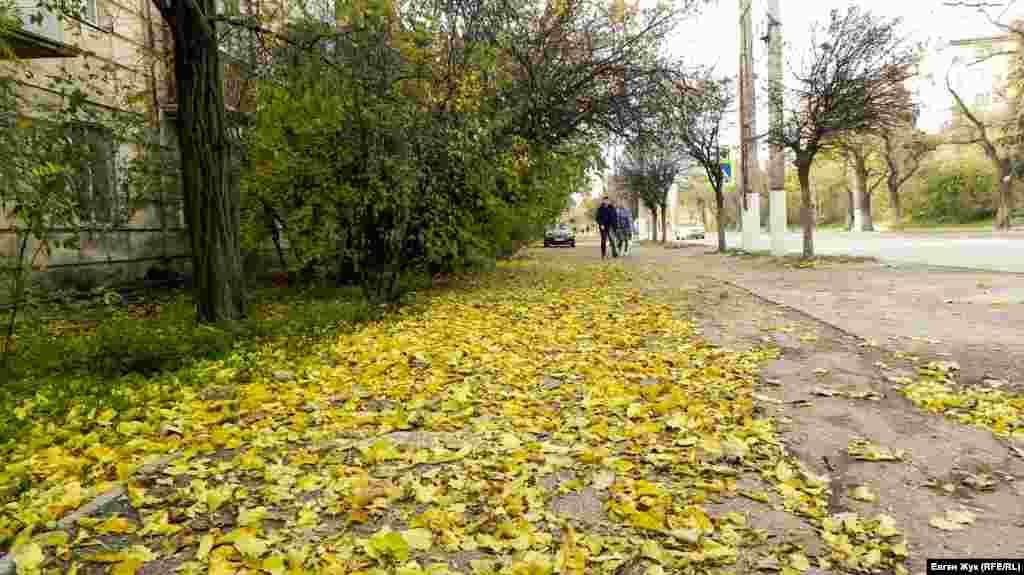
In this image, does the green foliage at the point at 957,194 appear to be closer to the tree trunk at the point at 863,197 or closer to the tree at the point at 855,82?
the tree trunk at the point at 863,197

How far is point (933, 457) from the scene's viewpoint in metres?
3.44

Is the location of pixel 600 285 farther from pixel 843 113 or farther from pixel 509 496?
pixel 509 496

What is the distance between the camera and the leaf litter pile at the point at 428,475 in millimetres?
2580

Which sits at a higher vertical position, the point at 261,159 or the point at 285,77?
the point at 285,77

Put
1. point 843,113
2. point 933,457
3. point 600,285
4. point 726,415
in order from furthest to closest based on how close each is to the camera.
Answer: point 843,113 < point 600,285 < point 726,415 < point 933,457

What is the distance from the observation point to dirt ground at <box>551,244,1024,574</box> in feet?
9.27

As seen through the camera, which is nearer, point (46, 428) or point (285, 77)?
point (46, 428)

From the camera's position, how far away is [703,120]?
79.9ft

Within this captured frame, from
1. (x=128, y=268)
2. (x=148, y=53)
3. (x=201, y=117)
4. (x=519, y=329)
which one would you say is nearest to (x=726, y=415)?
(x=519, y=329)

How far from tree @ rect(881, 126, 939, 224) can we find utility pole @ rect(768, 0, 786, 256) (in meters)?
26.3

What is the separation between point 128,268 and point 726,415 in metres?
13.3

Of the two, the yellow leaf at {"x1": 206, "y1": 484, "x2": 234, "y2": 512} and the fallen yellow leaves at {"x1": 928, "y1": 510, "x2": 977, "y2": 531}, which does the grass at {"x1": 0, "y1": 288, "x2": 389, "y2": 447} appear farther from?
the fallen yellow leaves at {"x1": 928, "y1": 510, "x2": 977, "y2": 531}

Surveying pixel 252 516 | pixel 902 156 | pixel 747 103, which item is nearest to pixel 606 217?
pixel 747 103

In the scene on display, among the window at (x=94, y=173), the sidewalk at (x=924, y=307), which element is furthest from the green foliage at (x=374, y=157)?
the sidewalk at (x=924, y=307)
